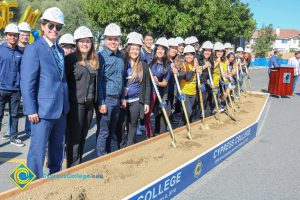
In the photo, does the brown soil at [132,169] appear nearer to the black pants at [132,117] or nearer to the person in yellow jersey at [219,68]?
the black pants at [132,117]

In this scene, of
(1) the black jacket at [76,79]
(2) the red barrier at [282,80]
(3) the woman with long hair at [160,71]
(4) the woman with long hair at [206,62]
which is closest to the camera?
(1) the black jacket at [76,79]

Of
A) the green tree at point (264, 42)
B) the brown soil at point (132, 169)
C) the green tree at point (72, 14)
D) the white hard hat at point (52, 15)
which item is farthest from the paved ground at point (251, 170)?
the green tree at point (264, 42)

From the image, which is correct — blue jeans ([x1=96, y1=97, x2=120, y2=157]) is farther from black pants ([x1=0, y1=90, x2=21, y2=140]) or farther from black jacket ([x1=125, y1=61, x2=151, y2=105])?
black pants ([x1=0, y1=90, x2=21, y2=140])

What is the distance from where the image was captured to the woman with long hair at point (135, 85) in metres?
4.25

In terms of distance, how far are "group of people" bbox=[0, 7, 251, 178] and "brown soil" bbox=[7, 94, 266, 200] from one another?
0.36m

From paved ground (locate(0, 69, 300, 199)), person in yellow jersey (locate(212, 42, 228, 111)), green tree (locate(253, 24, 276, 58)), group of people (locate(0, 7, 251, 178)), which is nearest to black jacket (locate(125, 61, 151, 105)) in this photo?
group of people (locate(0, 7, 251, 178))

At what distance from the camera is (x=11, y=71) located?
507 cm

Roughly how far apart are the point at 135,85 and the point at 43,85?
1.63 metres

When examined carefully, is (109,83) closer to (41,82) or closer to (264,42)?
(41,82)

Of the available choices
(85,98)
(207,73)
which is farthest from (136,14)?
(85,98)

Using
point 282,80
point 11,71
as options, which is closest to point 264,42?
point 282,80

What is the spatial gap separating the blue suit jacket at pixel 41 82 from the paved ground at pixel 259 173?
1.82m

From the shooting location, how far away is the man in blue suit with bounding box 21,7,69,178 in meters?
2.96

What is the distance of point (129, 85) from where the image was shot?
439cm
